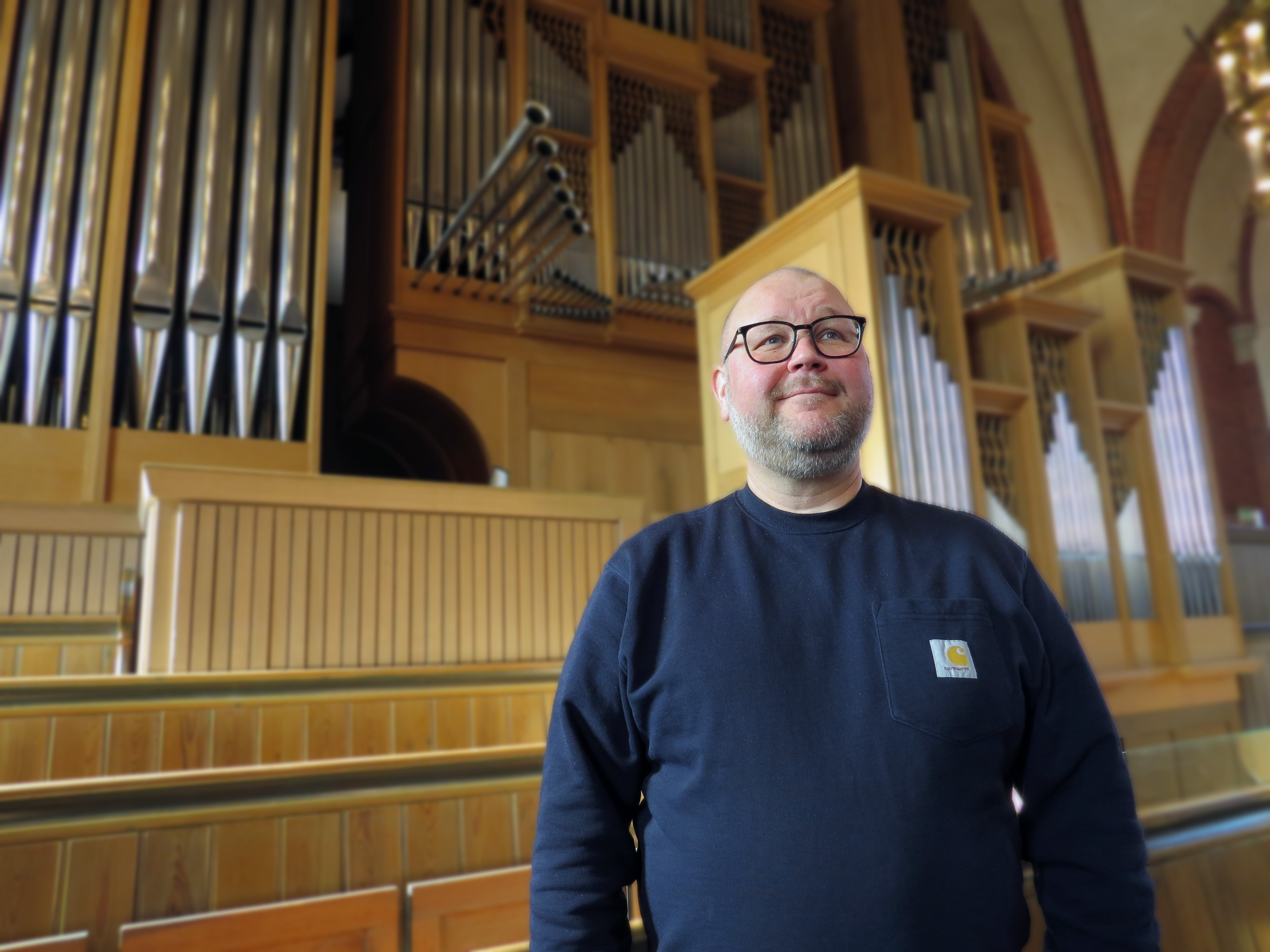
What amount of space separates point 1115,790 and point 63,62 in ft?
14.9

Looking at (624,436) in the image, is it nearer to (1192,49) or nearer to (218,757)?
(218,757)

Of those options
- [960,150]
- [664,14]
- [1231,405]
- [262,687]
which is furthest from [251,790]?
[1231,405]

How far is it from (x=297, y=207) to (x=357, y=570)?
1.97 m

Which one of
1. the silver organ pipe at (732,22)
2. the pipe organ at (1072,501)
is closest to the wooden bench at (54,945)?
the pipe organ at (1072,501)

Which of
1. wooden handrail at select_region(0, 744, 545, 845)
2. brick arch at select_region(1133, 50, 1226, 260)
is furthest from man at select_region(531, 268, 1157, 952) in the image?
brick arch at select_region(1133, 50, 1226, 260)

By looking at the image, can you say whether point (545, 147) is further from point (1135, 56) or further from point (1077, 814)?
point (1135, 56)

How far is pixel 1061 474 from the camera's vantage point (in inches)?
147

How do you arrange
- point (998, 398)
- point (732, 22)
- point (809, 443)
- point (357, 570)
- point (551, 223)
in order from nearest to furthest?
point (809, 443) → point (357, 570) → point (998, 398) → point (551, 223) → point (732, 22)

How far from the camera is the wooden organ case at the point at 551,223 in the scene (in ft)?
15.0

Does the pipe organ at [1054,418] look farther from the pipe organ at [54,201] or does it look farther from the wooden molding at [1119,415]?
the pipe organ at [54,201]

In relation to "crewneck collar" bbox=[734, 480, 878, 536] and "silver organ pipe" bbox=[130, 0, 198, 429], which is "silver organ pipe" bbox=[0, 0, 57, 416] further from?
"crewneck collar" bbox=[734, 480, 878, 536]

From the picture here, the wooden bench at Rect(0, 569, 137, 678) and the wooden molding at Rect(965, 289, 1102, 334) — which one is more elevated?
the wooden molding at Rect(965, 289, 1102, 334)

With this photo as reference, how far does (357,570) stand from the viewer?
10.0 feet

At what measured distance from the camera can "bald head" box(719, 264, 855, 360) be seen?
1157 millimetres
